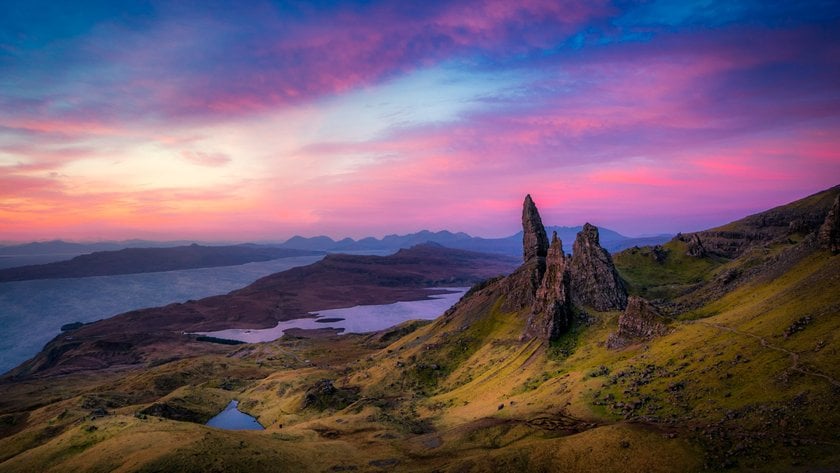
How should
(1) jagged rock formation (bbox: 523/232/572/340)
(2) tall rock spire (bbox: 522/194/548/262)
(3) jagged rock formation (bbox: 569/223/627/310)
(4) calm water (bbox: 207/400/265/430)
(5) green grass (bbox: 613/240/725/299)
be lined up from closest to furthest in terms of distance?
1. (1) jagged rock formation (bbox: 523/232/572/340)
2. (3) jagged rock formation (bbox: 569/223/627/310)
3. (4) calm water (bbox: 207/400/265/430)
4. (5) green grass (bbox: 613/240/725/299)
5. (2) tall rock spire (bbox: 522/194/548/262)

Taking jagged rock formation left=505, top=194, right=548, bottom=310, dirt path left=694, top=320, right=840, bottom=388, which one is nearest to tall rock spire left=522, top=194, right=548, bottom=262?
jagged rock formation left=505, top=194, right=548, bottom=310

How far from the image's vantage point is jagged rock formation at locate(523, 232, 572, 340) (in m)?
108

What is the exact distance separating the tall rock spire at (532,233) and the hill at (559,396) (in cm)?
247

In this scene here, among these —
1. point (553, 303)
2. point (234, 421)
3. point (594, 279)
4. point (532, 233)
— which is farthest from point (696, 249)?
point (234, 421)

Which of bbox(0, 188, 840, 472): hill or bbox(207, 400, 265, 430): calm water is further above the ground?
bbox(0, 188, 840, 472): hill

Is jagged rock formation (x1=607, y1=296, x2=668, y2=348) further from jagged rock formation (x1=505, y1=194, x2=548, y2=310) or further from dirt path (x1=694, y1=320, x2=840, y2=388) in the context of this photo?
jagged rock formation (x1=505, y1=194, x2=548, y2=310)

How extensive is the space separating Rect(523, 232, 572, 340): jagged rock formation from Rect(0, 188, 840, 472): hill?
0.51 metres

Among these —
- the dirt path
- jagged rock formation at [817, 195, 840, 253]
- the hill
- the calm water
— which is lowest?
the calm water

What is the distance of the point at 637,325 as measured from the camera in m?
86.7

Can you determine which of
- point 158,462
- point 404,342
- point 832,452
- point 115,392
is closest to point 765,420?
point 832,452

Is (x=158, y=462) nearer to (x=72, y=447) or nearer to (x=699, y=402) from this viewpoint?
(x=72, y=447)

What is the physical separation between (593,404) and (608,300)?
52.1 metres

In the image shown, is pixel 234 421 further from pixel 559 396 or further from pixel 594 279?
pixel 594 279

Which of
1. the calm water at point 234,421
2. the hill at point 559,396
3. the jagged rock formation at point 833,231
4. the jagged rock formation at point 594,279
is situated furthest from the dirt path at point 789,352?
the calm water at point 234,421
